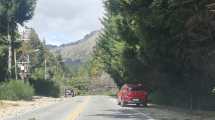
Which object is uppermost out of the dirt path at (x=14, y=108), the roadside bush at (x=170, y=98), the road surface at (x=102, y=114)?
the roadside bush at (x=170, y=98)

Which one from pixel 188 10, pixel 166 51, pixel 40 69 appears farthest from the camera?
pixel 40 69

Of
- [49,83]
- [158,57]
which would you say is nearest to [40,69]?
[49,83]

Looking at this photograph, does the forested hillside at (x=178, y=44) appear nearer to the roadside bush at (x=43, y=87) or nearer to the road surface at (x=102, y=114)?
the road surface at (x=102, y=114)

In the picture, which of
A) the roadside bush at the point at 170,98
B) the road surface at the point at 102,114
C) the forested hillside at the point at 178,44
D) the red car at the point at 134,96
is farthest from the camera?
the red car at the point at 134,96

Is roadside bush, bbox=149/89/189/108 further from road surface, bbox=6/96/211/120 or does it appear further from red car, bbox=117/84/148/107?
road surface, bbox=6/96/211/120

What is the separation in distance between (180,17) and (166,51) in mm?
7007

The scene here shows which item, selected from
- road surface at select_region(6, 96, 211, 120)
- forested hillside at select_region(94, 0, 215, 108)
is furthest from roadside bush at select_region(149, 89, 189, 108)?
road surface at select_region(6, 96, 211, 120)

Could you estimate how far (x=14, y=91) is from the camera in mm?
70938

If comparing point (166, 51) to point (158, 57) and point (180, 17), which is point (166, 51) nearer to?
point (158, 57)

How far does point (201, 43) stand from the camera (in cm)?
3048

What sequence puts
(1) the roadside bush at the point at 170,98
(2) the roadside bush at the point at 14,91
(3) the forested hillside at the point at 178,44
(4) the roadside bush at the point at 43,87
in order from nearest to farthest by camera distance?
1. (3) the forested hillside at the point at 178,44
2. (1) the roadside bush at the point at 170,98
3. (2) the roadside bush at the point at 14,91
4. (4) the roadside bush at the point at 43,87

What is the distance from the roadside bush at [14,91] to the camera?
228 feet

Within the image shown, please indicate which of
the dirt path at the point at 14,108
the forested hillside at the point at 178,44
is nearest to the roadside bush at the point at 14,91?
the dirt path at the point at 14,108

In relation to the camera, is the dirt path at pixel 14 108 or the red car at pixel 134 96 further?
the red car at pixel 134 96
